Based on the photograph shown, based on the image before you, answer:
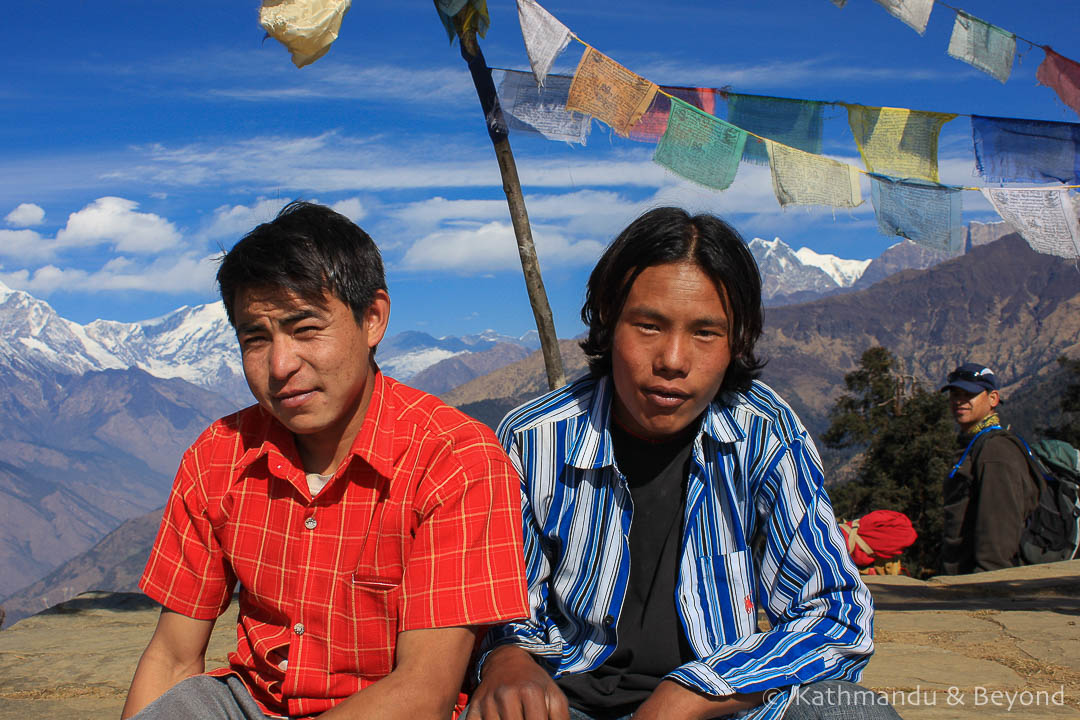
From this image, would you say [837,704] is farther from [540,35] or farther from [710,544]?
[540,35]

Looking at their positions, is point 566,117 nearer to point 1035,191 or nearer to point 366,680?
point 1035,191

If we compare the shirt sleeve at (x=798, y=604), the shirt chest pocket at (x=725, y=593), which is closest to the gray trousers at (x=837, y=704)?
the shirt sleeve at (x=798, y=604)

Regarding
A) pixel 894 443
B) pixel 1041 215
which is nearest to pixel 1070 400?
pixel 894 443

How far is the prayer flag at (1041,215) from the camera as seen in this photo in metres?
5.39

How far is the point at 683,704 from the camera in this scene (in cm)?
157

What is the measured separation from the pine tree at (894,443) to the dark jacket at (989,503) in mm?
16811

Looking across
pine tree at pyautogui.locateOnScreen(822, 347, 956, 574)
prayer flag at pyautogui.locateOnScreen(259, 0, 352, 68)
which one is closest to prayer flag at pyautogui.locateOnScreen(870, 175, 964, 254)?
prayer flag at pyautogui.locateOnScreen(259, 0, 352, 68)

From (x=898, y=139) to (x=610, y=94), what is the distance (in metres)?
1.96

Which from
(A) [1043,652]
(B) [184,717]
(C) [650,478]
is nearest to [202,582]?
(B) [184,717]

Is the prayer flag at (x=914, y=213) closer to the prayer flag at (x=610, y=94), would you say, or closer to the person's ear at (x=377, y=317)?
the prayer flag at (x=610, y=94)

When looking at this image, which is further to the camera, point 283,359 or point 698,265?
point 698,265

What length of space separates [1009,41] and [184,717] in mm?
6546

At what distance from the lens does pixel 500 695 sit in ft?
5.28

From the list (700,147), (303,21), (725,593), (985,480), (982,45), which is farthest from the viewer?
(982,45)
